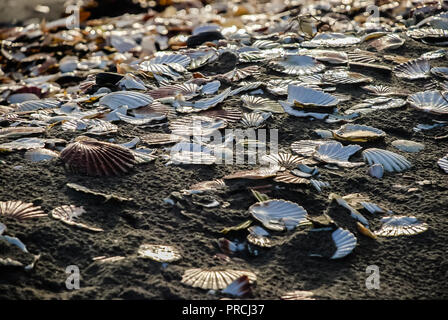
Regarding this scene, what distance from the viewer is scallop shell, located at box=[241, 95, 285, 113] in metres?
2.41

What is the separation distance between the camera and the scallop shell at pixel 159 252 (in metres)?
1.52

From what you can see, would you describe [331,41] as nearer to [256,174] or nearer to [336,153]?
[336,153]

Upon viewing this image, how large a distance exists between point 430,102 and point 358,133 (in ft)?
1.63

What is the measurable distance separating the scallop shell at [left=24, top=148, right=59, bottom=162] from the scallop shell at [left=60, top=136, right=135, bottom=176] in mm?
60

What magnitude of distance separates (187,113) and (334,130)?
2.26 ft

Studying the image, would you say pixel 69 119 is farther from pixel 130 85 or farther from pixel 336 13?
pixel 336 13

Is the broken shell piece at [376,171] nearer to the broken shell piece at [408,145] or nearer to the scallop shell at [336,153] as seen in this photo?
the scallop shell at [336,153]

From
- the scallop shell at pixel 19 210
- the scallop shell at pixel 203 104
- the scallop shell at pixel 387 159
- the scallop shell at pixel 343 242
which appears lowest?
the scallop shell at pixel 343 242

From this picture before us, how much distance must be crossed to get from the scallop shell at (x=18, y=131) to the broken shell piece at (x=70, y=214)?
65cm

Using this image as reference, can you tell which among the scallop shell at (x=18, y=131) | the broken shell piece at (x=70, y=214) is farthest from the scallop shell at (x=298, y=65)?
the broken shell piece at (x=70, y=214)

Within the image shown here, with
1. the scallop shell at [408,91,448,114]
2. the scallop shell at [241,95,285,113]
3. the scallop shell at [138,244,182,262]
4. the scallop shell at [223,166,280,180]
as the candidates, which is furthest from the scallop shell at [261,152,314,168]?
the scallop shell at [408,91,448,114]

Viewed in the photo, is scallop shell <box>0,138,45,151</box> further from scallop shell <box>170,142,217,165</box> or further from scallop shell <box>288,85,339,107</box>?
scallop shell <box>288,85,339,107</box>

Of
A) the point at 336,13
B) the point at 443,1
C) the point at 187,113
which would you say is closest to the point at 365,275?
the point at 187,113
